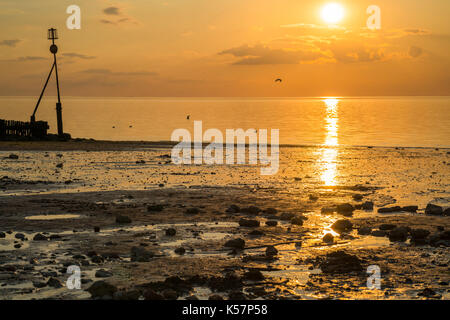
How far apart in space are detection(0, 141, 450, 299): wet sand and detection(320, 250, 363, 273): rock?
0.10 feet

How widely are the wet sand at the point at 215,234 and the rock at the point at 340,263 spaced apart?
30 millimetres

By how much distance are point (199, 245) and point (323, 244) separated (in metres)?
3.27

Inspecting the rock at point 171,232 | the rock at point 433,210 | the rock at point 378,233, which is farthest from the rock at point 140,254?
the rock at point 433,210

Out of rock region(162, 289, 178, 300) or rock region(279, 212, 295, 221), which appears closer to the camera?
rock region(162, 289, 178, 300)

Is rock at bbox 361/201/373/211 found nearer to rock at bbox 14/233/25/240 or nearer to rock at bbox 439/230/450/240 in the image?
rock at bbox 439/230/450/240

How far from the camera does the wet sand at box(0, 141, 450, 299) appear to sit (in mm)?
10539

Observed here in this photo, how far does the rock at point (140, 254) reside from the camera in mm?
12062

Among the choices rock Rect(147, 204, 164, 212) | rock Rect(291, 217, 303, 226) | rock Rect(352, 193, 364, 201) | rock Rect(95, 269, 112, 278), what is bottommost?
rock Rect(95, 269, 112, 278)

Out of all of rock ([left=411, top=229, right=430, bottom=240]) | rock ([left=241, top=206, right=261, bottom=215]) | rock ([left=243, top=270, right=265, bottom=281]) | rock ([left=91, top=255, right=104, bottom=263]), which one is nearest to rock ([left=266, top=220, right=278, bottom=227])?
rock ([left=241, top=206, right=261, bottom=215])

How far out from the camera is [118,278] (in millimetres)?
10820
